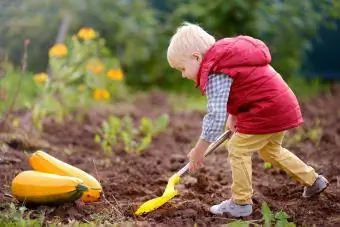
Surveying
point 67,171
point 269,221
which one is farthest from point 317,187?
point 67,171

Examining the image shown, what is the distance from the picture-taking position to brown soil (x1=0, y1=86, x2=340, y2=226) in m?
3.40

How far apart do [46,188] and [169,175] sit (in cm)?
100

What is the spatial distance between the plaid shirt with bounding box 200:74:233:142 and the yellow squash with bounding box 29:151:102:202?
2.48ft

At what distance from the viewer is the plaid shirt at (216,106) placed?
127 inches

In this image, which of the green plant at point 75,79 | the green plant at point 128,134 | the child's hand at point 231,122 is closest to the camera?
the child's hand at point 231,122

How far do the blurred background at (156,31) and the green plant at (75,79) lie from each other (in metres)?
0.47

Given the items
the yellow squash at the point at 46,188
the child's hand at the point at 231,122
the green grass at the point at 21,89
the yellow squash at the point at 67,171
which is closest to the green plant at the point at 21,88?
the green grass at the point at 21,89

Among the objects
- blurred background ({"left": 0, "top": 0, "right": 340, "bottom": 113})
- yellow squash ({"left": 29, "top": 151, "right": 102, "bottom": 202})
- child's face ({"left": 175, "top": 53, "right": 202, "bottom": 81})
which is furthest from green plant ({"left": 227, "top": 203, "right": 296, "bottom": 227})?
blurred background ({"left": 0, "top": 0, "right": 340, "bottom": 113})

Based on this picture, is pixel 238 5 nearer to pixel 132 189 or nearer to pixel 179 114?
pixel 179 114

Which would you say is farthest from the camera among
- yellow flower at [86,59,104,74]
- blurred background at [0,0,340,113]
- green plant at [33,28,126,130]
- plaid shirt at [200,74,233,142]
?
blurred background at [0,0,340,113]

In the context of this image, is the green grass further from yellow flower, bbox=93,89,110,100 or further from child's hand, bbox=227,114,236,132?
child's hand, bbox=227,114,236,132

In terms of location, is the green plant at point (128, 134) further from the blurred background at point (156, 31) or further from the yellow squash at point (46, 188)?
the blurred background at point (156, 31)

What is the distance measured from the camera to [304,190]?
3699 mm

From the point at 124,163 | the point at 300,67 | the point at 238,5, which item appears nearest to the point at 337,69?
the point at 300,67
